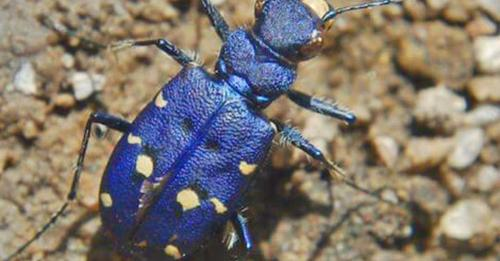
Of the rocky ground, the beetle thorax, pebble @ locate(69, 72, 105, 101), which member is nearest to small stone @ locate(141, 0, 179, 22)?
the rocky ground

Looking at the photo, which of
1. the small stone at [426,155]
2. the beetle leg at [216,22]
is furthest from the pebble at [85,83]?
the small stone at [426,155]

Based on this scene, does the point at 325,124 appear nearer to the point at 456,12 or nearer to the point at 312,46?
the point at 312,46

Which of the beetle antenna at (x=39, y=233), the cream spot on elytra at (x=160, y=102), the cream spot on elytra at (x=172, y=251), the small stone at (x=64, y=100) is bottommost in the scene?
the cream spot on elytra at (x=172, y=251)

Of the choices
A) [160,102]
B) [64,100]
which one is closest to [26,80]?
[64,100]

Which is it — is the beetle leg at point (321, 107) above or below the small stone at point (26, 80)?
below

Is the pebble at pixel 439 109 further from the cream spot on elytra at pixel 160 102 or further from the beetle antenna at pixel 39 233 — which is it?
the beetle antenna at pixel 39 233

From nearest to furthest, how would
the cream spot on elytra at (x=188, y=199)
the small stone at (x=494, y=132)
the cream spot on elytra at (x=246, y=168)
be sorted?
the cream spot on elytra at (x=188, y=199) → the cream spot on elytra at (x=246, y=168) → the small stone at (x=494, y=132)
